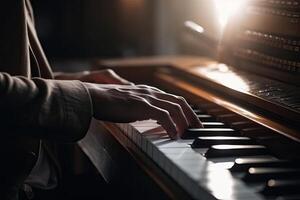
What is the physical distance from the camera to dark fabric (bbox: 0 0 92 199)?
110 cm

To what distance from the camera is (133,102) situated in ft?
3.93

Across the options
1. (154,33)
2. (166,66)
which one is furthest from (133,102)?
(154,33)

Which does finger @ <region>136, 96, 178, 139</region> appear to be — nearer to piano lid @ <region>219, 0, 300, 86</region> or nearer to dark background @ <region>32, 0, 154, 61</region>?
piano lid @ <region>219, 0, 300, 86</region>

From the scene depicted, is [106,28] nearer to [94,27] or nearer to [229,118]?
[94,27]

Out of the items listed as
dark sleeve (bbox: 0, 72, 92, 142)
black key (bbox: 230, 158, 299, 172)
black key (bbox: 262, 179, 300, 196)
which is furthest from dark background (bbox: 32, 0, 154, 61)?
black key (bbox: 262, 179, 300, 196)

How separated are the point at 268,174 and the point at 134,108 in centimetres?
37

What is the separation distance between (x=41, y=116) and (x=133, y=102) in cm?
21

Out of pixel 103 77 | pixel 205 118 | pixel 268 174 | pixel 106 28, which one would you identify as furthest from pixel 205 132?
pixel 106 28

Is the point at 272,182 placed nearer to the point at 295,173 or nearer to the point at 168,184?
the point at 295,173

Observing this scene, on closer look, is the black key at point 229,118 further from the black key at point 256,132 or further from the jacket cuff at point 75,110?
the jacket cuff at point 75,110

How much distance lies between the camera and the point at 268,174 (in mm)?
945

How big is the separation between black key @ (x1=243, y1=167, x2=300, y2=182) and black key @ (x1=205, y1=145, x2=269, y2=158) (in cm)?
11

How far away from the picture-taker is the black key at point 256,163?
986 millimetres

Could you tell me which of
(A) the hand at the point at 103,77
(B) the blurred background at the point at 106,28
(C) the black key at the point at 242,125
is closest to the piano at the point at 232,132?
(C) the black key at the point at 242,125
